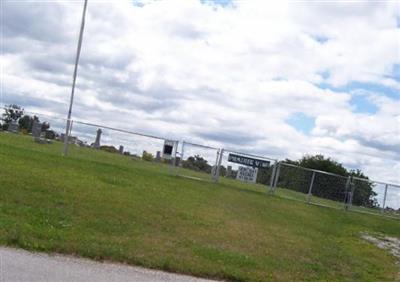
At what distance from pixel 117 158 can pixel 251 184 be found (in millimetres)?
5629

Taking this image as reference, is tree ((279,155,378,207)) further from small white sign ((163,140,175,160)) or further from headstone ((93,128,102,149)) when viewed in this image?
headstone ((93,128,102,149))

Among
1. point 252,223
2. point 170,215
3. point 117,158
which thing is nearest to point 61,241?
point 170,215

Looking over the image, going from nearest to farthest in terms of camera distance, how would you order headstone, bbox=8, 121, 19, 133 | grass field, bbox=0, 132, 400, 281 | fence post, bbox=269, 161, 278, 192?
1. grass field, bbox=0, 132, 400, 281
2. fence post, bbox=269, 161, 278, 192
3. headstone, bbox=8, 121, 19, 133

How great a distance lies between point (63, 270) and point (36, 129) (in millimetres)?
19348

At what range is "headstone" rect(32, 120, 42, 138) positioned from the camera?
25848 millimetres

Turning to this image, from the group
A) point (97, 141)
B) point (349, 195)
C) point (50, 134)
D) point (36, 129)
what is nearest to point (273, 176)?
point (349, 195)

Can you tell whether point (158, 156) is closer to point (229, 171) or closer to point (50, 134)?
point (229, 171)

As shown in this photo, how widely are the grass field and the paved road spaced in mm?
298

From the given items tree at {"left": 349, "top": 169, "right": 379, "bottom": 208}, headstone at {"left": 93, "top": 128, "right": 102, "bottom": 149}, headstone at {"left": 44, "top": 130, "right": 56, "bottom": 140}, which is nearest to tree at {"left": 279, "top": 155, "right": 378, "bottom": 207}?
tree at {"left": 349, "top": 169, "right": 379, "bottom": 208}

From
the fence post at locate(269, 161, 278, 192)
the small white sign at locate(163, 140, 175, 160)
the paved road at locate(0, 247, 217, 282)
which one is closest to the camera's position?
the paved road at locate(0, 247, 217, 282)

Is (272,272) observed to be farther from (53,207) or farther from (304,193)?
(304,193)

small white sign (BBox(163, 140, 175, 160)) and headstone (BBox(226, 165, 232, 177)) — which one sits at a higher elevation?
small white sign (BBox(163, 140, 175, 160))

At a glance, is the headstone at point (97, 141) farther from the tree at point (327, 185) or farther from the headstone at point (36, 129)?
the tree at point (327, 185)

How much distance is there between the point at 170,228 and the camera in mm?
11414
